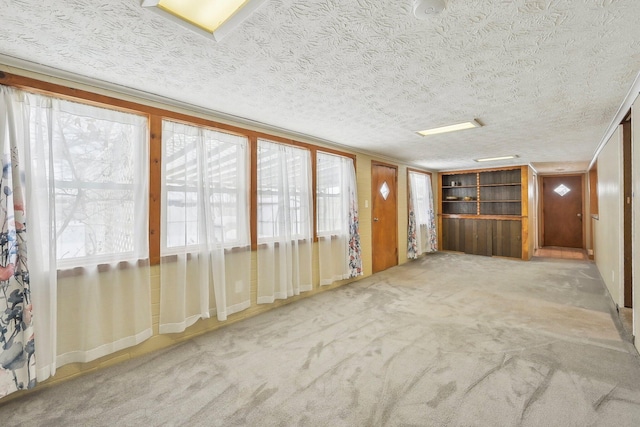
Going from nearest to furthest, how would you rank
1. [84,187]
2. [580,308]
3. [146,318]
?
[84,187] → [146,318] → [580,308]

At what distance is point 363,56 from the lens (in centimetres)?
175

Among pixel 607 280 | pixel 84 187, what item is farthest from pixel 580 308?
pixel 84 187

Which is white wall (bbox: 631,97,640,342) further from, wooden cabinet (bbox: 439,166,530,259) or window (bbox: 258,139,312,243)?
wooden cabinet (bbox: 439,166,530,259)

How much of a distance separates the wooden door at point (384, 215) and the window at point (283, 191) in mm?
1763

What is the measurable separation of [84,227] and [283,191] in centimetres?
193

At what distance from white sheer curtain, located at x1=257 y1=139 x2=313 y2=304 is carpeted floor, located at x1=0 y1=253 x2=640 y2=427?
1.27 feet

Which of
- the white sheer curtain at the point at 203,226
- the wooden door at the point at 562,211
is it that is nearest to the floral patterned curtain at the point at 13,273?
the white sheer curtain at the point at 203,226

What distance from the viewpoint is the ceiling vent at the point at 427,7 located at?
4.09 ft

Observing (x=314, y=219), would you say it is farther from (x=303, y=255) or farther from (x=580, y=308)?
(x=580, y=308)

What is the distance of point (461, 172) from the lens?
707 centimetres

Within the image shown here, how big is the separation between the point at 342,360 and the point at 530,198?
6.43 metres

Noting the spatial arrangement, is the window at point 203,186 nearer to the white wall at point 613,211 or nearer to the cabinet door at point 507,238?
the white wall at point 613,211

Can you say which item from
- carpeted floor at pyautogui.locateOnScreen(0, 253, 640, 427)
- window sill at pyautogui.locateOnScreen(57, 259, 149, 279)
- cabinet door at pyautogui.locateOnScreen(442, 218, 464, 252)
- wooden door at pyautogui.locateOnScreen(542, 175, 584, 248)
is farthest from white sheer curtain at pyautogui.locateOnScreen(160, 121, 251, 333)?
wooden door at pyautogui.locateOnScreen(542, 175, 584, 248)

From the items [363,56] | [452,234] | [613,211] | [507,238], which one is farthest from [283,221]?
[507,238]
